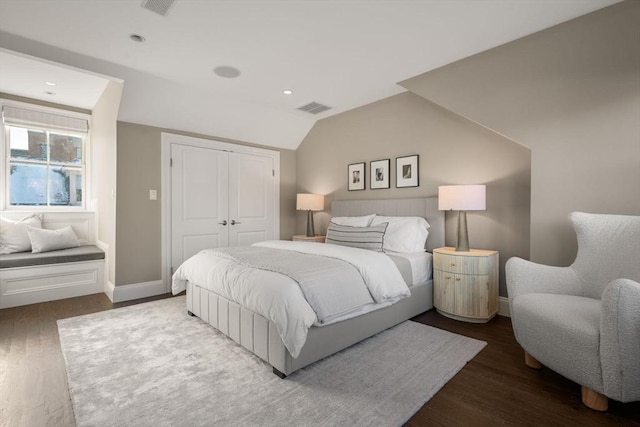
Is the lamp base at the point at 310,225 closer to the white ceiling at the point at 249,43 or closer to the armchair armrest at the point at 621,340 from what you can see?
the white ceiling at the point at 249,43

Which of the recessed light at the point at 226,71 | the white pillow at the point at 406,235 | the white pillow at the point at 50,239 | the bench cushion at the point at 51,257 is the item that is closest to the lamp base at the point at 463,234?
the white pillow at the point at 406,235

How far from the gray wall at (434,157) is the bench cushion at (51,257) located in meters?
3.28

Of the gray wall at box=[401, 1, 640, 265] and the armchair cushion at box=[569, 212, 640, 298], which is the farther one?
the gray wall at box=[401, 1, 640, 265]

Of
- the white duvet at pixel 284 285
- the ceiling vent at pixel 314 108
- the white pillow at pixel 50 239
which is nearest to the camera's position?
the white duvet at pixel 284 285

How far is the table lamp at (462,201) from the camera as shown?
9.54 feet

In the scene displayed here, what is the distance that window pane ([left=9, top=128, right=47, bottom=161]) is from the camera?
14.2ft

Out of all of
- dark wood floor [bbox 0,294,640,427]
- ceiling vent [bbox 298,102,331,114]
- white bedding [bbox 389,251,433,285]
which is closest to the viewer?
dark wood floor [bbox 0,294,640,427]

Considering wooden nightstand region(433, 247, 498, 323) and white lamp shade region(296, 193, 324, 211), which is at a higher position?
white lamp shade region(296, 193, 324, 211)

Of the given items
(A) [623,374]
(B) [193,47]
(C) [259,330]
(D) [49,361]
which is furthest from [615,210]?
(D) [49,361]

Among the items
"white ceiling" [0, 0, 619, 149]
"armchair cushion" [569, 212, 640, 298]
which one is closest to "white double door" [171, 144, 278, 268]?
"white ceiling" [0, 0, 619, 149]

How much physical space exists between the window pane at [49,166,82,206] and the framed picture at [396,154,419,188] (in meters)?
5.03

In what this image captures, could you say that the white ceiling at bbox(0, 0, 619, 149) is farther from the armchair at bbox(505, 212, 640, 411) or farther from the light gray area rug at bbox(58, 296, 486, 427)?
the light gray area rug at bbox(58, 296, 486, 427)

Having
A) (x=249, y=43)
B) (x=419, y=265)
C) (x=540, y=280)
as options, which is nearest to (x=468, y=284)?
(x=419, y=265)

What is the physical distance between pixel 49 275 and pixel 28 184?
172 cm
